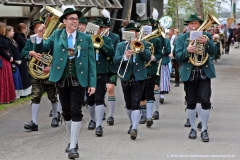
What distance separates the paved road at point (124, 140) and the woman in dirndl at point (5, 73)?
2.69ft

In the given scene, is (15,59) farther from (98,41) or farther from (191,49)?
(191,49)

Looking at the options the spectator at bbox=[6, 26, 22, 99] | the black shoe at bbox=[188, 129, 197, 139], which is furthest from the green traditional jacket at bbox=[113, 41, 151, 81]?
the spectator at bbox=[6, 26, 22, 99]

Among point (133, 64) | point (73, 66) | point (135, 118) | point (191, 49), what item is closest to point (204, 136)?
point (135, 118)

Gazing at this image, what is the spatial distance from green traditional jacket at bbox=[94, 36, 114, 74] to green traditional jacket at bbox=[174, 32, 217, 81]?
1.15m

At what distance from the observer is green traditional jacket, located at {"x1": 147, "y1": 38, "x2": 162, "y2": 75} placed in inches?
462

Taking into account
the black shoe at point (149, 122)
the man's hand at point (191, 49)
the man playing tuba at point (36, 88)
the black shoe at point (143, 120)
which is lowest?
the black shoe at point (143, 120)

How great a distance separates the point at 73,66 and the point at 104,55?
96.6 inches

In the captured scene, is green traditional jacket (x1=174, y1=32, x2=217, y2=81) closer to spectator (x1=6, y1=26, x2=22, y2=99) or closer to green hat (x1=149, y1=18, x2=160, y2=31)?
green hat (x1=149, y1=18, x2=160, y2=31)

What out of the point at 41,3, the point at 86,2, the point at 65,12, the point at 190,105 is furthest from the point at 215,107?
the point at 86,2

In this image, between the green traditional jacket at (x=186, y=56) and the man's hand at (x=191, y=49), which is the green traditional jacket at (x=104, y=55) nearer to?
the green traditional jacket at (x=186, y=56)

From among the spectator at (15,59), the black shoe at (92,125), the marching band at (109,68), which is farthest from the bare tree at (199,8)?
the black shoe at (92,125)

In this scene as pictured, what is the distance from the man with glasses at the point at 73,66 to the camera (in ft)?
27.9

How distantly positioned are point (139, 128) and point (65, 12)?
330 centimetres

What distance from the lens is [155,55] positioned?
1189cm
